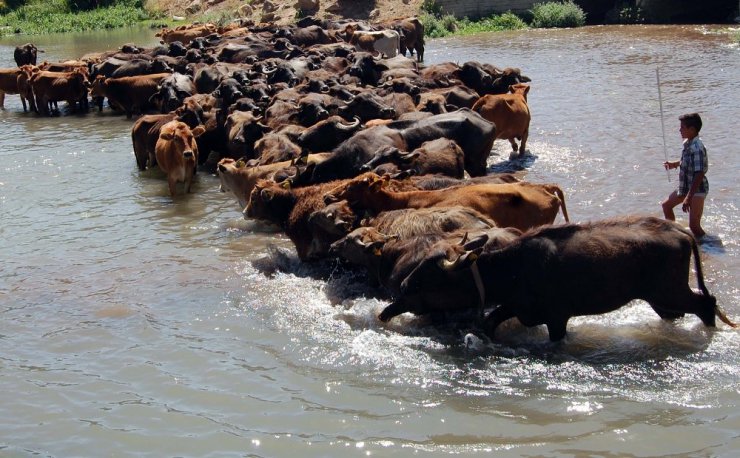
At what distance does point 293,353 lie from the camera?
7949 mm

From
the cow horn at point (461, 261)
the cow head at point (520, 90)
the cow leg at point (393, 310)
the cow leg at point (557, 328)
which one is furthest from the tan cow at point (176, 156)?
the cow leg at point (557, 328)

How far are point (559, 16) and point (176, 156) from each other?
27.2 meters

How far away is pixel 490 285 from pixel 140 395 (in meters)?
3.18

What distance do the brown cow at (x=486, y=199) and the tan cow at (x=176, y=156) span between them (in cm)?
488

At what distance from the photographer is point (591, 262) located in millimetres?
7355

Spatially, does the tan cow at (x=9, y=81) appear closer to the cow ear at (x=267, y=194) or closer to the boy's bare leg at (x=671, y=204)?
the cow ear at (x=267, y=194)

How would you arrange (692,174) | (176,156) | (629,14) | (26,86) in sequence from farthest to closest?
(629,14)
(26,86)
(176,156)
(692,174)

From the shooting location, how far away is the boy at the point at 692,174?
9875mm

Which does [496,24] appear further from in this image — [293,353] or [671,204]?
[293,353]

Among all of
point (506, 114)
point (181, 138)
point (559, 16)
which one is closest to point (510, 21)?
point (559, 16)

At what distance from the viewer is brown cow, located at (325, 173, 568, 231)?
9.29 meters

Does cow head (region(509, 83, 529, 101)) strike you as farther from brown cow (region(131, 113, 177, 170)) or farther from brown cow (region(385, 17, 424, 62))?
brown cow (region(385, 17, 424, 62))

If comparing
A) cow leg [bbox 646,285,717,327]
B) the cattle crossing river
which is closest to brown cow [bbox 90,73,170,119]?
the cattle crossing river

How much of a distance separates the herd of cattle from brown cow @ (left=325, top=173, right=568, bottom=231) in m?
0.02
